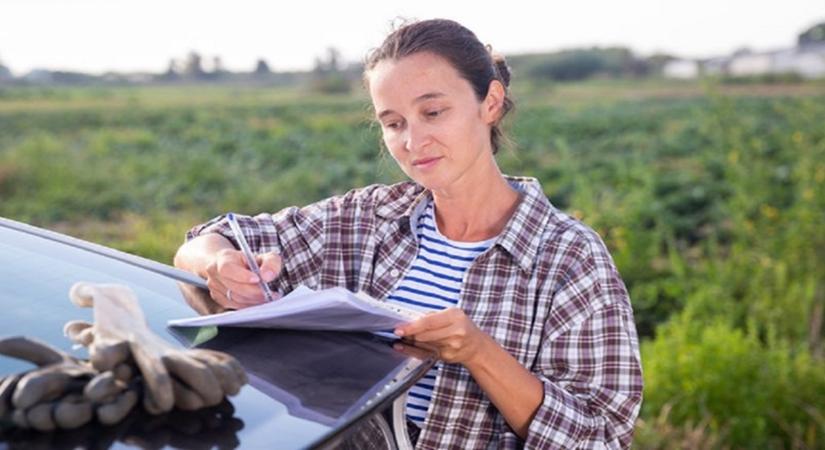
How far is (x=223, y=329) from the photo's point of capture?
4.51 feet

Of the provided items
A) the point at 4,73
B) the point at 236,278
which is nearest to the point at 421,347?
the point at 236,278

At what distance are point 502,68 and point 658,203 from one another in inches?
359

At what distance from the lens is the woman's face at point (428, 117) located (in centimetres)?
203

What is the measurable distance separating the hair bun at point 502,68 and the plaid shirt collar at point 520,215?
25cm

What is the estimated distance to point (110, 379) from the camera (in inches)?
40.2

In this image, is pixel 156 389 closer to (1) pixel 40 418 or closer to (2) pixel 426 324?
(1) pixel 40 418

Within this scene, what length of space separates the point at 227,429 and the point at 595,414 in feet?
3.03

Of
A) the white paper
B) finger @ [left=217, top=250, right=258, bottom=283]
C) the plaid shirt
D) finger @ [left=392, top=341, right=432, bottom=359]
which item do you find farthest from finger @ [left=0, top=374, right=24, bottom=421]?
the plaid shirt

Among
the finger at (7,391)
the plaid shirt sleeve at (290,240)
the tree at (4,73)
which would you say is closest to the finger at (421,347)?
the finger at (7,391)

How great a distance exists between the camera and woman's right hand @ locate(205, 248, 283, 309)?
1.67m

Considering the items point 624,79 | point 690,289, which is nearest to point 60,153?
point 690,289

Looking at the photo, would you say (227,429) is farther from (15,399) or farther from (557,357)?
(557,357)

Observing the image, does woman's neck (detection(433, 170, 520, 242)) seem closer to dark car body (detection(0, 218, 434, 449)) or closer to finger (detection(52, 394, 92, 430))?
dark car body (detection(0, 218, 434, 449))

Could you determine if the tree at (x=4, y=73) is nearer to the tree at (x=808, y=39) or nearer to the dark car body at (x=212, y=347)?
the tree at (x=808, y=39)
